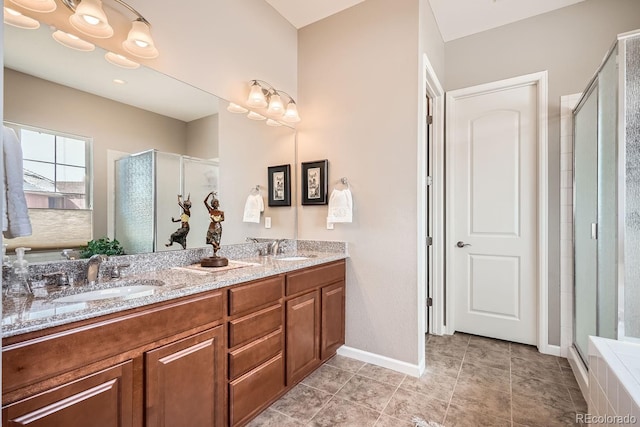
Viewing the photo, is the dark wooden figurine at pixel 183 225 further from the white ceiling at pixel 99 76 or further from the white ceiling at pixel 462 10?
the white ceiling at pixel 462 10

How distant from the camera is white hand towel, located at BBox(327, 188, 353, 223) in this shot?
7.89 feet

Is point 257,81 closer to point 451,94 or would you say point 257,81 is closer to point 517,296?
point 451,94

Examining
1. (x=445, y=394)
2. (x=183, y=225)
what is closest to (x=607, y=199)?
(x=445, y=394)

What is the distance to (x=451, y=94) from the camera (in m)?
2.97

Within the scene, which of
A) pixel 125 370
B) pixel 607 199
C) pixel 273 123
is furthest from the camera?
pixel 273 123

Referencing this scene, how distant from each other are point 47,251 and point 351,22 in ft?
8.40

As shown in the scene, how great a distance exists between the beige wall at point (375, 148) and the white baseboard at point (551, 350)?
121 centimetres

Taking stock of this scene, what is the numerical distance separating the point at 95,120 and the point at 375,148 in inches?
69.9

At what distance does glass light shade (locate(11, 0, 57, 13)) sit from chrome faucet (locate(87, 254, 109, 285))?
3.66 feet

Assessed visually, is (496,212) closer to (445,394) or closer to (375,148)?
(375,148)

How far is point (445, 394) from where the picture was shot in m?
1.97

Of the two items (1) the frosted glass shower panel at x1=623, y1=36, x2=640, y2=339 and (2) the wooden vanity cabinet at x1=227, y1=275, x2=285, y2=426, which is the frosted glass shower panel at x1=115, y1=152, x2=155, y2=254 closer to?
(2) the wooden vanity cabinet at x1=227, y1=275, x2=285, y2=426

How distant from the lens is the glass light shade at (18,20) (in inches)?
50.8

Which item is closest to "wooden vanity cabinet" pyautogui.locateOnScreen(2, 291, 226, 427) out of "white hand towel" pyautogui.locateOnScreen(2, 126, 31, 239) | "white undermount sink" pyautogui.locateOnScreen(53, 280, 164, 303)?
"white undermount sink" pyautogui.locateOnScreen(53, 280, 164, 303)
